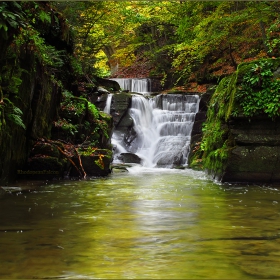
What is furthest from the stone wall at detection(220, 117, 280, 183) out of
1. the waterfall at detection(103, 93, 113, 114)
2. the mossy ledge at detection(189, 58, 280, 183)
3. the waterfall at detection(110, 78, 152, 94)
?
the waterfall at detection(110, 78, 152, 94)

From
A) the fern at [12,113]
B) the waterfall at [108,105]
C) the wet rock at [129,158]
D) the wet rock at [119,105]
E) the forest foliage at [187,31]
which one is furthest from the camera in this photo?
the waterfall at [108,105]

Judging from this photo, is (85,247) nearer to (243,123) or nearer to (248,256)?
(248,256)

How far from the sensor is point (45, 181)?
1019 cm

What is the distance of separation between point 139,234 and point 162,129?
14846 millimetres

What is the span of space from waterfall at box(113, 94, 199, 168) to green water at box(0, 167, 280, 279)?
350 inches

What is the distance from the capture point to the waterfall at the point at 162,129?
17.5 meters

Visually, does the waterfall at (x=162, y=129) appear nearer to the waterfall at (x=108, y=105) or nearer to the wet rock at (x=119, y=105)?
the wet rock at (x=119, y=105)

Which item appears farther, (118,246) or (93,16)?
(93,16)

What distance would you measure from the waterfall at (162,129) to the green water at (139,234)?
890 centimetres

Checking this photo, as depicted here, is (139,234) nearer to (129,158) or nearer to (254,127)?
(254,127)

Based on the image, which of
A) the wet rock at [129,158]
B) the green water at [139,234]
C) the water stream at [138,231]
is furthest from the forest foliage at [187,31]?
the green water at [139,234]

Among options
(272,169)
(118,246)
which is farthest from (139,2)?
(118,246)

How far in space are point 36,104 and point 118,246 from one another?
269 inches

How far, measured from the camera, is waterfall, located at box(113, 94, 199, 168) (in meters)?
17.5
